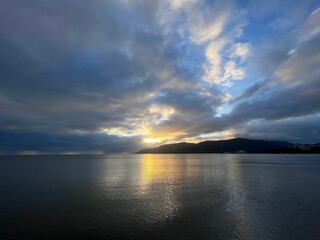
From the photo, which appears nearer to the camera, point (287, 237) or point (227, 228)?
point (287, 237)

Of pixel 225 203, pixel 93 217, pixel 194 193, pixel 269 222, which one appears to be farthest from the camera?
pixel 194 193

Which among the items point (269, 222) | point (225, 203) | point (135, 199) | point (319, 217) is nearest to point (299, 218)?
point (319, 217)

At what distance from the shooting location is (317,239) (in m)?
17.5

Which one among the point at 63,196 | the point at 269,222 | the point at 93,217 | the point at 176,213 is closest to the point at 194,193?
the point at 176,213

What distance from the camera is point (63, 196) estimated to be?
34656mm

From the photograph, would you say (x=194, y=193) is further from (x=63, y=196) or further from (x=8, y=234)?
(x=8, y=234)

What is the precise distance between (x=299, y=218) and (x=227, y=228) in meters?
8.86

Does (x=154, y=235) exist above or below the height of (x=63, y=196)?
below

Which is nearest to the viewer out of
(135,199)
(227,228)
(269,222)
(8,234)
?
(8,234)

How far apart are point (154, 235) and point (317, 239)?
42.7 ft

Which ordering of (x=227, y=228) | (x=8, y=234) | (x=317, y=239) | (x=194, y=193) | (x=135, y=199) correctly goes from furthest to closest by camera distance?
1. (x=194, y=193)
2. (x=135, y=199)
3. (x=227, y=228)
4. (x=8, y=234)
5. (x=317, y=239)

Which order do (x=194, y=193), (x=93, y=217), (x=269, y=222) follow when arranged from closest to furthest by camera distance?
(x=269, y=222), (x=93, y=217), (x=194, y=193)

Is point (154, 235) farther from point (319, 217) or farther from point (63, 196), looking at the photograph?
point (63, 196)

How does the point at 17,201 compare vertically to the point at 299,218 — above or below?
above
